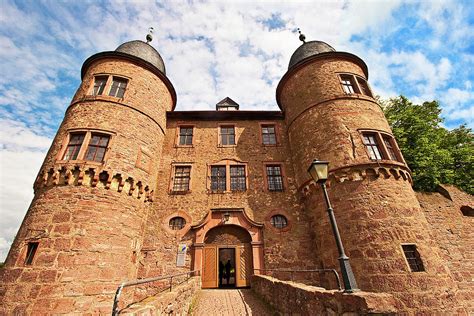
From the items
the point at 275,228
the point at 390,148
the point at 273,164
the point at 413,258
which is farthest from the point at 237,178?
the point at 413,258

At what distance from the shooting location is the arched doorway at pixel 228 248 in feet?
35.7

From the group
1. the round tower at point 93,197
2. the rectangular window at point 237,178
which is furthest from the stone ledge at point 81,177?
the rectangular window at point 237,178

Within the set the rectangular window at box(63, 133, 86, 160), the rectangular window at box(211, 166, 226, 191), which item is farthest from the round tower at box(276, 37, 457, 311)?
the rectangular window at box(63, 133, 86, 160)

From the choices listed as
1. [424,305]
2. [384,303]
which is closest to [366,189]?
[424,305]

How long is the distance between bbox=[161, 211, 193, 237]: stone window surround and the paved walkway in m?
3.05

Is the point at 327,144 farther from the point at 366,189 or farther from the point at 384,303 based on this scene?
the point at 384,303

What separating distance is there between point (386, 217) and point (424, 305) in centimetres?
303

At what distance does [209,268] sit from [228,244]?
1490 millimetres

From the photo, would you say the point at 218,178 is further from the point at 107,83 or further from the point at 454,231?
the point at 454,231

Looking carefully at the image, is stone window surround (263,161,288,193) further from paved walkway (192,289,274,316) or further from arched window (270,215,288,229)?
paved walkway (192,289,274,316)

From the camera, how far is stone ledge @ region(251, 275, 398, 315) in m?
3.13

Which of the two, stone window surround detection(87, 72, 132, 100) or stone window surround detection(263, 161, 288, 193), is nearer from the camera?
stone window surround detection(87, 72, 132, 100)

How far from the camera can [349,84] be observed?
13.0 meters

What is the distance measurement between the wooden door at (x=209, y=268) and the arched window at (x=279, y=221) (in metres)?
3.42
